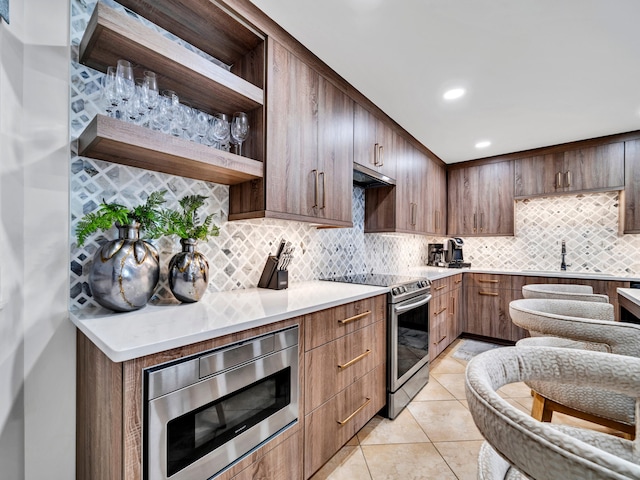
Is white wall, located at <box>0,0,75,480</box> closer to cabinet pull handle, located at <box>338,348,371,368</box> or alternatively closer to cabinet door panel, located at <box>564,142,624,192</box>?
cabinet pull handle, located at <box>338,348,371,368</box>

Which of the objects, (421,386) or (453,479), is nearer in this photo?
(453,479)

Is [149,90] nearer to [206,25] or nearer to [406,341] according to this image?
[206,25]

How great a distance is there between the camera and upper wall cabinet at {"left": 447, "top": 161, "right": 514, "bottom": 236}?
379 cm

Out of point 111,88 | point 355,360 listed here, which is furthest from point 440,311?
point 111,88

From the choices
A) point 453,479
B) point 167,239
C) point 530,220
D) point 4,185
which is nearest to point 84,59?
point 4,185

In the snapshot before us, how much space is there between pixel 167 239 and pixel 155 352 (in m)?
0.79

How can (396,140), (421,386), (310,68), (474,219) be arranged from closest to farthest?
(310,68) < (421,386) < (396,140) < (474,219)

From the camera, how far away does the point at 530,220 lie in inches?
151

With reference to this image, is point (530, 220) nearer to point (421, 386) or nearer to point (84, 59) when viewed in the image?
point (421, 386)

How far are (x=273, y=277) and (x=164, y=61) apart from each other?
123 centimetres

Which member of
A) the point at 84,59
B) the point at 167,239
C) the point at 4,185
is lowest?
the point at 167,239

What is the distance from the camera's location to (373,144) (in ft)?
8.20

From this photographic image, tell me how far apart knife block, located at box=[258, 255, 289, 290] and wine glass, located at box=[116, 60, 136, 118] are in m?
1.12

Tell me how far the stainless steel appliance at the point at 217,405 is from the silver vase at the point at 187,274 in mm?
430
